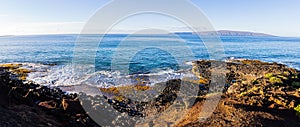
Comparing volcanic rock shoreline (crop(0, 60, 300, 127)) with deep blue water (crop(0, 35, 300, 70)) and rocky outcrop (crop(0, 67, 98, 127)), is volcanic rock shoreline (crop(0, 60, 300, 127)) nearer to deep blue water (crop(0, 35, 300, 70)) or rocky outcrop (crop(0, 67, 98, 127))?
rocky outcrop (crop(0, 67, 98, 127))

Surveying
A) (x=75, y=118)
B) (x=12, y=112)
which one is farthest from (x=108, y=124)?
(x=12, y=112)

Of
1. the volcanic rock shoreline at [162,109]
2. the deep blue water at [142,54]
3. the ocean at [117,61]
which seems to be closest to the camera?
the volcanic rock shoreline at [162,109]

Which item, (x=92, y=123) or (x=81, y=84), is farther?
(x=81, y=84)

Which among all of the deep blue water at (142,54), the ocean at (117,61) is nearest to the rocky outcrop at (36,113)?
the ocean at (117,61)

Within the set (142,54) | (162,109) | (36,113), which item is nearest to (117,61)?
(142,54)

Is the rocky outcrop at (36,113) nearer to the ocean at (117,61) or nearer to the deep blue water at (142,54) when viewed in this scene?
the ocean at (117,61)

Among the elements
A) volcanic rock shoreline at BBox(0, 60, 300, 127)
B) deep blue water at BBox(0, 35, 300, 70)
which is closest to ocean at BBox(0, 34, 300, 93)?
→ deep blue water at BBox(0, 35, 300, 70)

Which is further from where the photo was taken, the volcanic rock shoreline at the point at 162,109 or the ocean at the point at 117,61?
the ocean at the point at 117,61

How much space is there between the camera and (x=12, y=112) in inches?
257

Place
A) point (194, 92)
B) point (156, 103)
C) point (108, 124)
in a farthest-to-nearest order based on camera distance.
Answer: point (194, 92) < point (156, 103) < point (108, 124)

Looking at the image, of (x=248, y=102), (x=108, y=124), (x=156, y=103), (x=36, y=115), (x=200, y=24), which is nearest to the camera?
(x=36, y=115)

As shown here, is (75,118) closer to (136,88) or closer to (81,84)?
(136,88)

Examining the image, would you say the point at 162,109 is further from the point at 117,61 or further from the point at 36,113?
the point at 117,61

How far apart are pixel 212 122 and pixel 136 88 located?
8790 mm
